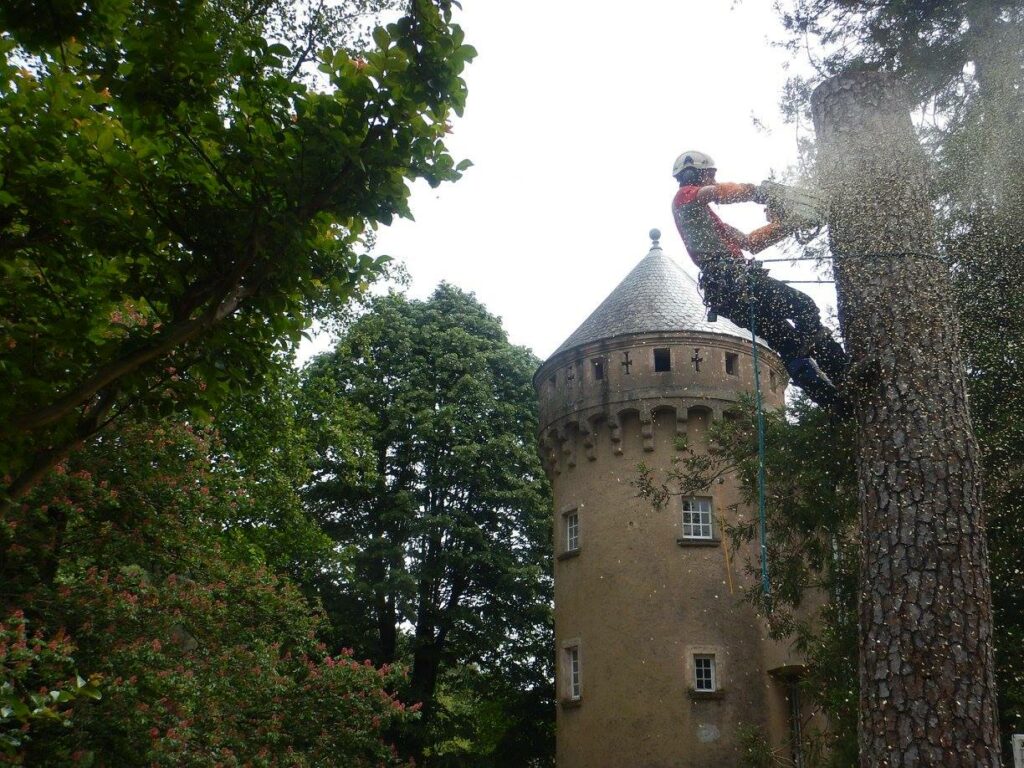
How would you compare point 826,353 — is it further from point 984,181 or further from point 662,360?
point 662,360

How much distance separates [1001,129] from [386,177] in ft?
28.5

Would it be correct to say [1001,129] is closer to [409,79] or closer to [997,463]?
[997,463]

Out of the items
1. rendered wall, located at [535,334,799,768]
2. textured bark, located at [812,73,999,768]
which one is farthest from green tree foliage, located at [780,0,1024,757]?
rendered wall, located at [535,334,799,768]

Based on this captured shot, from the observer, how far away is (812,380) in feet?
26.7

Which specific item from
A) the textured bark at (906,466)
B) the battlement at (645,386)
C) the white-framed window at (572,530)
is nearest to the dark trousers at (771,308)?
the textured bark at (906,466)

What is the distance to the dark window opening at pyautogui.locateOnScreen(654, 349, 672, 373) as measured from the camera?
867 inches

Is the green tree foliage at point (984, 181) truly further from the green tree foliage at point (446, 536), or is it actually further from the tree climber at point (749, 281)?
the green tree foliage at point (446, 536)

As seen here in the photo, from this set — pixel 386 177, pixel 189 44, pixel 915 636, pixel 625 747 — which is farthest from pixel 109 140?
pixel 625 747

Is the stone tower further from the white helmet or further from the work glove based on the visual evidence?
the work glove

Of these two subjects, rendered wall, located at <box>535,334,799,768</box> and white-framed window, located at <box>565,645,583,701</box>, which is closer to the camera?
rendered wall, located at <box>535,334,799,768</box>

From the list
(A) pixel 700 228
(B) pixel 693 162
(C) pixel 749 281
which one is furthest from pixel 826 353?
(B) pixel 693 162

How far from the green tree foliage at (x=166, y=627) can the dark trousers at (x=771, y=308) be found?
7.09 m

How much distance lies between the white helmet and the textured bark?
6.81 feet

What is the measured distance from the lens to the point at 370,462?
795 inches
